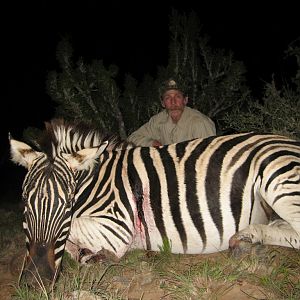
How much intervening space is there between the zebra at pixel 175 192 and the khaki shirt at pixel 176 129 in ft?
5.19

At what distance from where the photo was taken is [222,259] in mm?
2637

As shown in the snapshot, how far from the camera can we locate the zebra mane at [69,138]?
8.71ft

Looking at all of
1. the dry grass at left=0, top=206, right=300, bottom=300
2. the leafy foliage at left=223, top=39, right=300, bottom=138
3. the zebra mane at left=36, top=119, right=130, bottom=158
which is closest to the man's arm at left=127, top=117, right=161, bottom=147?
the zebra mane at left=36, top=119, right=130, bottom=158

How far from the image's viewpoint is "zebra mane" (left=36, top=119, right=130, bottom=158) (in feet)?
8.71

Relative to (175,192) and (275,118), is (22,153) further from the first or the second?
(275,118)

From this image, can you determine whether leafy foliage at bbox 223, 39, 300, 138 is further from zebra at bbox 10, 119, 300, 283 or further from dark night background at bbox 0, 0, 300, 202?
dark night background at bbox 0, 0, 300, 202

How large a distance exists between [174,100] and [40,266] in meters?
3.10

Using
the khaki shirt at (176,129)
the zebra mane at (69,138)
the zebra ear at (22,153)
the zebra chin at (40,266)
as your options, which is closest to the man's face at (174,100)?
the khaki shirt at (176,129)

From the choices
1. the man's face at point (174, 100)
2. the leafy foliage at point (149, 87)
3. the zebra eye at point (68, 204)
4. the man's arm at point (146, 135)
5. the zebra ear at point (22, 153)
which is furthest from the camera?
the leafy foliage at point (149, 87)

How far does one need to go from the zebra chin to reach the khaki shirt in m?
2.39

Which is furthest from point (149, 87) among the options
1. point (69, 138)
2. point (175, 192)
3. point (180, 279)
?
point (180, 279)

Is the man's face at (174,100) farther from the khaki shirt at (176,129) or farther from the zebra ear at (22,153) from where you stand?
the zebra ear at (22,153)

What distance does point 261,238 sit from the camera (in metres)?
2.49

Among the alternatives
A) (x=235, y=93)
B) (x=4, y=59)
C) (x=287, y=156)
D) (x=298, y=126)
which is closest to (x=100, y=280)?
(x=287, y=156)
